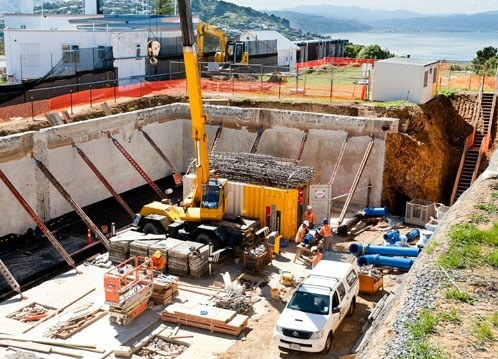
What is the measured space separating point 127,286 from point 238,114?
632 inches

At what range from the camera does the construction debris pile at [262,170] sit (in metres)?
26.5

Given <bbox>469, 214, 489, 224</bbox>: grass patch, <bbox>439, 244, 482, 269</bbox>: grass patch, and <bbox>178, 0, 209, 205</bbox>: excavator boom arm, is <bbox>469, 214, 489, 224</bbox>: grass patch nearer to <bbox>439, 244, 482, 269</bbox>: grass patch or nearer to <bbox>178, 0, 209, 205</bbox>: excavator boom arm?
<bbox>439, 244, 482, 269</bbox>: grass patch

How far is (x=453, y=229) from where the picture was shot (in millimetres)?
16875

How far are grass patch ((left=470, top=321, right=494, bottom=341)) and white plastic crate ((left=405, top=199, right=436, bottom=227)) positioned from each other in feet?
52.6

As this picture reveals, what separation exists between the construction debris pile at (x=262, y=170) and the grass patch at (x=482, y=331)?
14.6 m

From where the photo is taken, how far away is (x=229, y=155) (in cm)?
2903

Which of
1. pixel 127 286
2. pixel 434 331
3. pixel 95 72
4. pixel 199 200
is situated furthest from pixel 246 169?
pixel 95 72

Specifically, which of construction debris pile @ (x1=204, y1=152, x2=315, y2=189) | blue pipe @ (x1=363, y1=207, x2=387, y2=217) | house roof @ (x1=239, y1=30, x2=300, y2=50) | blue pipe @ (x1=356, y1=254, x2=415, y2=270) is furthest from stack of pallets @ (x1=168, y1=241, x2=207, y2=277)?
house roof @ (x1=239, y1=30, x2=300, y2=50)

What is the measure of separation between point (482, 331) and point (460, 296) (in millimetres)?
1377

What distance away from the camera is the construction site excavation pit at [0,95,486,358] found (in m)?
25.7

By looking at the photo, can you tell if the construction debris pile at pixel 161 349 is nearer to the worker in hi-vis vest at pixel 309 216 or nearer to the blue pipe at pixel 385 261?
the blue pipe at pixel 385 261

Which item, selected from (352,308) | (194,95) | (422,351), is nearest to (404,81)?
(194,95)

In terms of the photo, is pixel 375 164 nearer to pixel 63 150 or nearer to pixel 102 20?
pixel 63 150

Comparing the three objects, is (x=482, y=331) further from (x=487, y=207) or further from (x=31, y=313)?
(x=31, y=313)
